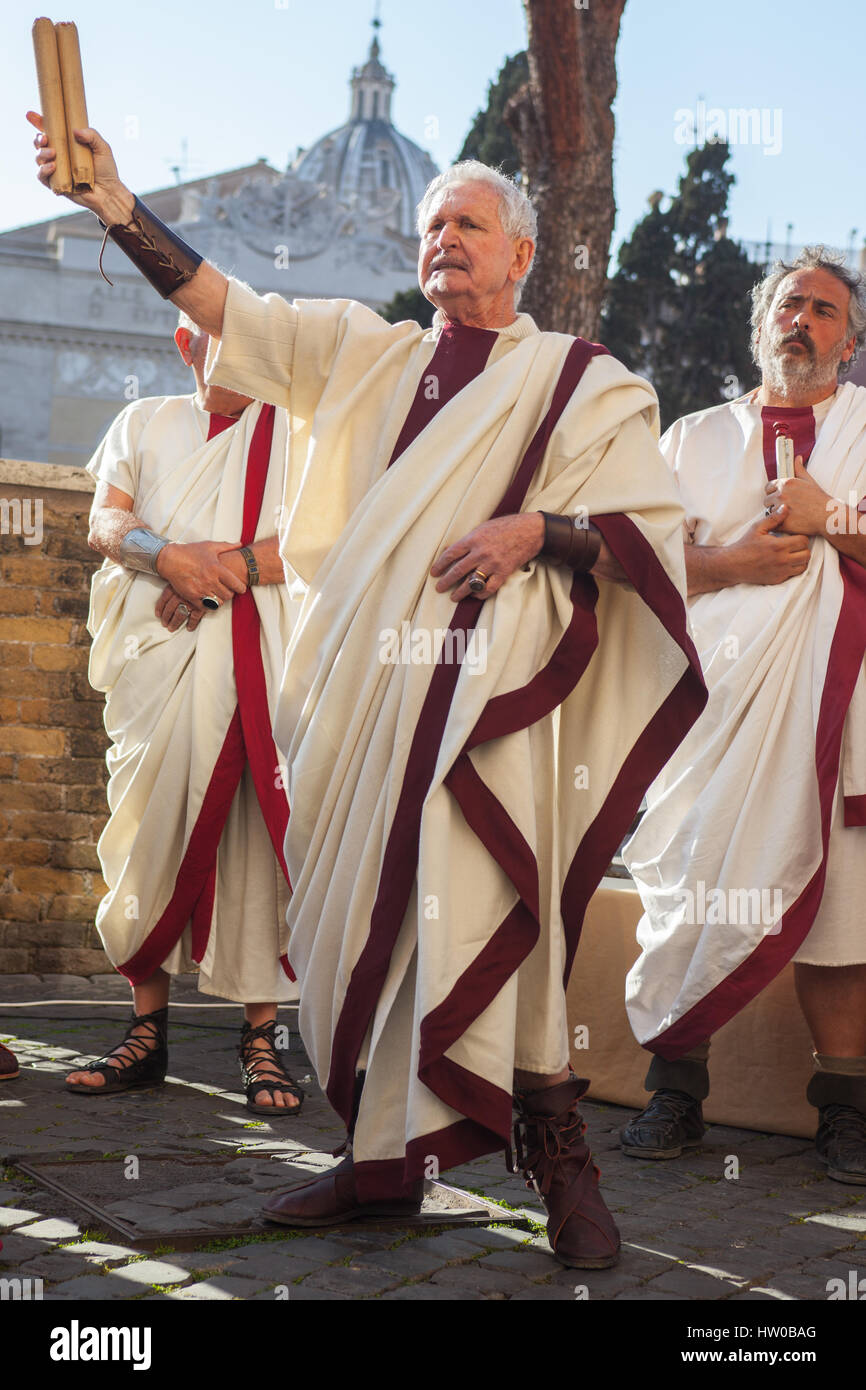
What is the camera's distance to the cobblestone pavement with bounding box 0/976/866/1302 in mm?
2854

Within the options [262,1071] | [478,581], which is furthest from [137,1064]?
[478,581]

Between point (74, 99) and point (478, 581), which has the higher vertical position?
point (74, 99)

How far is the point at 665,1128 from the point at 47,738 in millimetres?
3638

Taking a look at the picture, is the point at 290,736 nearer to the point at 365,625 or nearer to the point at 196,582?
the point at 365,625

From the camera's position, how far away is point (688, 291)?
3491cm

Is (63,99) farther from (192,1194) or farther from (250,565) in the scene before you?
(192,1194)

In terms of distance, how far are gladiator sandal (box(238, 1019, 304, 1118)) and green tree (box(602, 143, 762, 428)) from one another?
99.8 ft

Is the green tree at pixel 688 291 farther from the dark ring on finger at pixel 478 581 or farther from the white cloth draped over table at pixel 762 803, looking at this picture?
the dark ring on finger at pixel 478 581

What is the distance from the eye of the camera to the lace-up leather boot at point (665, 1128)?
13.4ft

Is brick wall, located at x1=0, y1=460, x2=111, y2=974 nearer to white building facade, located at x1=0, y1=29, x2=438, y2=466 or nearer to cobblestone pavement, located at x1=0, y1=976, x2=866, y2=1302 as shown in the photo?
cobblestone pavement, located at x1=0, y1=976, x2=866, y2=1302

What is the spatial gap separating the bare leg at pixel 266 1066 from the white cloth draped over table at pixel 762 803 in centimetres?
101

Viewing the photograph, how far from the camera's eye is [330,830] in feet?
10.5
